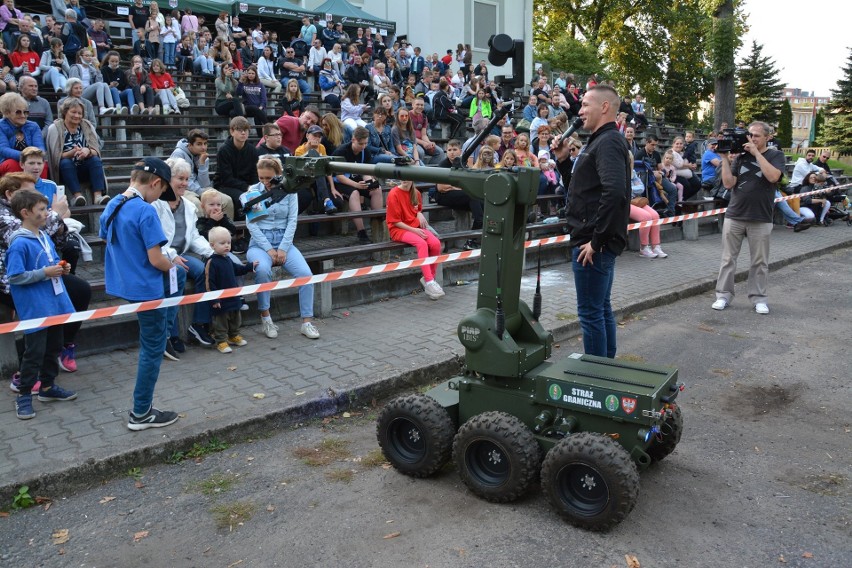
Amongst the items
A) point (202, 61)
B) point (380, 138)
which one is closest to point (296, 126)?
point (380, 138)

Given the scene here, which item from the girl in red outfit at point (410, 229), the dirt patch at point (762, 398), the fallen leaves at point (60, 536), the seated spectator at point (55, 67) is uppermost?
the seated spectator at point (55, 67)

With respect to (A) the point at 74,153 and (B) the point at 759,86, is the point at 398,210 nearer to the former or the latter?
(A) the point at 74,153

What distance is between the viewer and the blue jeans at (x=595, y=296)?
4.71 meters

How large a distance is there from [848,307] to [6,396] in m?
9.20

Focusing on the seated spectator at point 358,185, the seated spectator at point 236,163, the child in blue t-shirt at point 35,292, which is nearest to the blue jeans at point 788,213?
the seated spectator at point 358,185

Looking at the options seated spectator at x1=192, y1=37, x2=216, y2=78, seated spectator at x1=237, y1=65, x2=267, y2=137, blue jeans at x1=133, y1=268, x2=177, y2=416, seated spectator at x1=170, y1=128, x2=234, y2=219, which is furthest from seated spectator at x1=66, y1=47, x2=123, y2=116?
blue jeans at x1=133, y1=268, x2=177, y2=416

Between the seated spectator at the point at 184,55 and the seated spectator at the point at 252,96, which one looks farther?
the seated spectator at the point at 184,55

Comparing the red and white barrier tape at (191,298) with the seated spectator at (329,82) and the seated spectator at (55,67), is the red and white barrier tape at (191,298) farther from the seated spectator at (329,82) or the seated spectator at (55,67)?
the seated spectator at (329,82)

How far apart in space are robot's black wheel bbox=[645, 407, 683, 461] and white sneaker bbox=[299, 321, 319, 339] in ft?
11.5

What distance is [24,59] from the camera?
1208cm

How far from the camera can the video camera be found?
25.3 feet

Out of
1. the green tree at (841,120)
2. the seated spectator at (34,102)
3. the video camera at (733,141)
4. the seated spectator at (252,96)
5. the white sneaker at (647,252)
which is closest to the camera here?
the video camera at (733,141)

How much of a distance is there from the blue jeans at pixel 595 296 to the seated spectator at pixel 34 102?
765 cm

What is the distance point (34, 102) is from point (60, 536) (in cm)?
740
